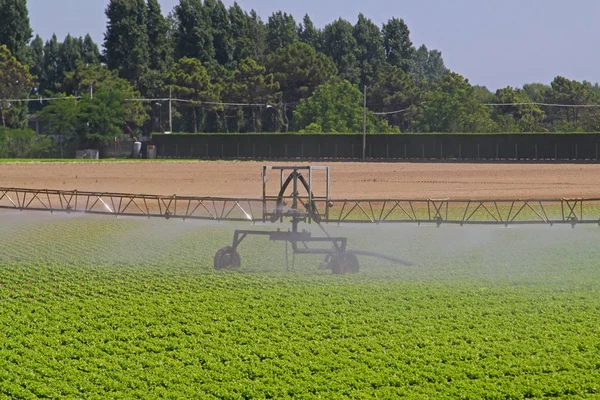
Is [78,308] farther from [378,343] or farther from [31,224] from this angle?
[31,224]

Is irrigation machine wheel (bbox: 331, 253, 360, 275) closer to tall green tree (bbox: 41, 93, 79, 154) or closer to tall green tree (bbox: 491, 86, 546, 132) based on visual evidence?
tall green tree (bbox: 41, 93, 79, 154)

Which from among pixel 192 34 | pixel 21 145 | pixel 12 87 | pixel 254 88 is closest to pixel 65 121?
pixel 21 145

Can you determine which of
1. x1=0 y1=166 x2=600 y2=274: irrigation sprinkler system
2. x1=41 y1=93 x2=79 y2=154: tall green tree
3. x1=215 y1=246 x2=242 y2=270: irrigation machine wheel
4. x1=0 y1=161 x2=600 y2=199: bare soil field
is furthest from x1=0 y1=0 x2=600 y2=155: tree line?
x1=215 y1=246 x2=242 y2=270: irrigation machine wheel

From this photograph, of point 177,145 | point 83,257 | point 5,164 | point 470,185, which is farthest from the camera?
point 177,145

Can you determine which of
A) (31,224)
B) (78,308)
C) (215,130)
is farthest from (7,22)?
(78,308)

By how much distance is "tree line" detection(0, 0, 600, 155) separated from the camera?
139 metres

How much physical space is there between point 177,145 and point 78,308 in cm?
10542

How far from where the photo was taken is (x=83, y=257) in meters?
32.1

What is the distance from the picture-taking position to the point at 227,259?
95.5ft

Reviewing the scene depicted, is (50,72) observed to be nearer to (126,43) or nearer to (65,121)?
(126,43)

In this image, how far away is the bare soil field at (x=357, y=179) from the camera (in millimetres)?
62469

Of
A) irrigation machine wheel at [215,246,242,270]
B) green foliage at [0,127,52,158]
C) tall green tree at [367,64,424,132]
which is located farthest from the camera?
tall green tree at [367,64,424,132]

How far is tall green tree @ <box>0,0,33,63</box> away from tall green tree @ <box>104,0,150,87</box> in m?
14.1

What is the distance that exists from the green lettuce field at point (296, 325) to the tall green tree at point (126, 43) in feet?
428
